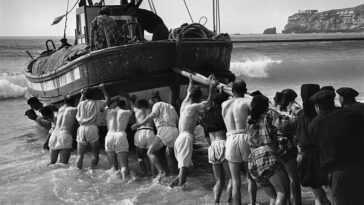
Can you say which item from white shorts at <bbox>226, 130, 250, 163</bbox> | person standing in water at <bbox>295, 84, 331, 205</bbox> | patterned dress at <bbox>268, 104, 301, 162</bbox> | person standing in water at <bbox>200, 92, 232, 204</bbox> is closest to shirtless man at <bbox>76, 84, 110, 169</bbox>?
person standing in water at <bbox>200, 92, 232, 204</bbox>

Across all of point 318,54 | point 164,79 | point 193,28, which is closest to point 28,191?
point 164,79

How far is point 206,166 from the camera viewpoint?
1012 centimetres

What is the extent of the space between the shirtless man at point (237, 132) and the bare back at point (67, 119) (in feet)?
13.0

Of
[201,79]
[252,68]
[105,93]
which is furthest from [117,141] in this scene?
[252,68]

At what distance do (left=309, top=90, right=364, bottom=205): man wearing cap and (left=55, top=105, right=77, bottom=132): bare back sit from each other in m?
5.98

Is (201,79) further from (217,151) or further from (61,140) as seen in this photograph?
(61,140)

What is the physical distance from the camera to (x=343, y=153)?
181 inches

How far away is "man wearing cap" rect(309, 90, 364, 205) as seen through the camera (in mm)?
4551

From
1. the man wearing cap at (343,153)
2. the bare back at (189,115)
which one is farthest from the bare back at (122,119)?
the man wearing cap at (343,153)

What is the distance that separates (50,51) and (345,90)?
495 inches

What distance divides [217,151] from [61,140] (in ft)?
12.3

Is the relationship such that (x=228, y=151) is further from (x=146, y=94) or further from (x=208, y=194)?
(x=146, y=94)

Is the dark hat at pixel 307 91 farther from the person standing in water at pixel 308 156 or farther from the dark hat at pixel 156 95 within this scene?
the dark hat at pixel 156 95

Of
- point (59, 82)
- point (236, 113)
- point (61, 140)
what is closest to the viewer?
point (236, 113)
